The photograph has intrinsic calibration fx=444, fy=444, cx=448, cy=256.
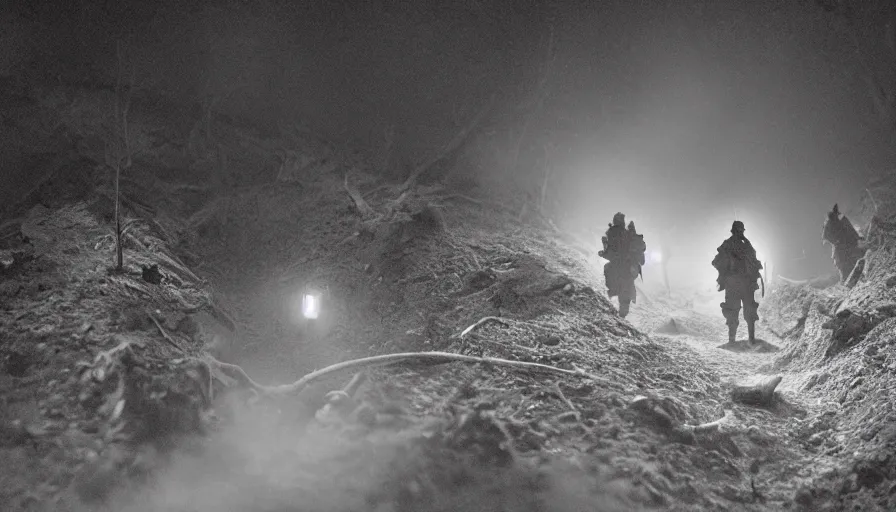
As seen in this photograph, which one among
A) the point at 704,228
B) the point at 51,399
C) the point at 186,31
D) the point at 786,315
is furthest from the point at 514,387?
the point at 704,228

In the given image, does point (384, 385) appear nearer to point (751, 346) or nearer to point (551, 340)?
point (551, 340)

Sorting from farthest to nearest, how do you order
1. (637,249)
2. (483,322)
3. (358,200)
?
(358,200), (637,249), (483,322)

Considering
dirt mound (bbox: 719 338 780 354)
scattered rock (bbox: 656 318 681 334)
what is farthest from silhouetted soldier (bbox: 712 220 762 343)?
scattered rock (bbox: 656 318 681 334)

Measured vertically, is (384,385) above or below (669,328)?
below

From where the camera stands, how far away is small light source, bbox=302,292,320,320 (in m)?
8.56

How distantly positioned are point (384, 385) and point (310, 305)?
3.82 metres

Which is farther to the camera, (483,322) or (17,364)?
(483,322)

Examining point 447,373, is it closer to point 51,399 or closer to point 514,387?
point 514,387

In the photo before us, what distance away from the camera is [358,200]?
42.1 feet

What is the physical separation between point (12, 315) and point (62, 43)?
15.7 m

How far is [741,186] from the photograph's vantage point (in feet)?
74.5

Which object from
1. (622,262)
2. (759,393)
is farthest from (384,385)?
(622,262)

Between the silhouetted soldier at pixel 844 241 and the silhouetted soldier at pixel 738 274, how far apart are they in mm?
3636

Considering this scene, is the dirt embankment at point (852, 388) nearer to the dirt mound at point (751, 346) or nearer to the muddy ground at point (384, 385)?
the muddy ground at point (384, 385)
